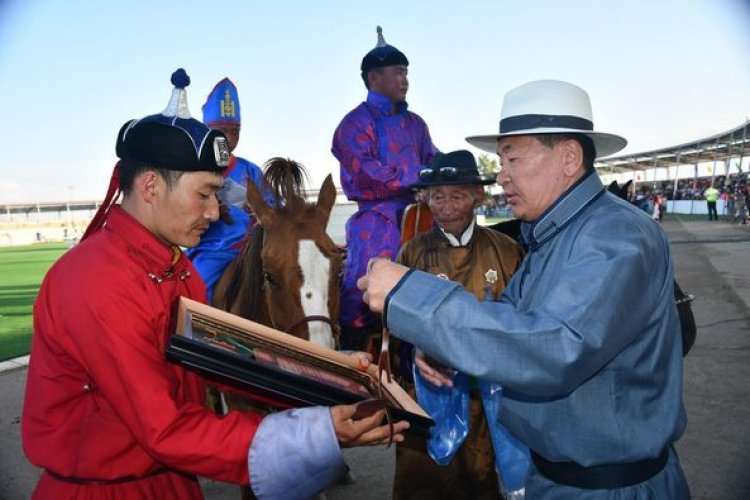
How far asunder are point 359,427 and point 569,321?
0.60 m

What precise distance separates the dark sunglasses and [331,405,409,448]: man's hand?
2642 mm

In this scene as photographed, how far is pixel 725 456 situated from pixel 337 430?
4.36 metres

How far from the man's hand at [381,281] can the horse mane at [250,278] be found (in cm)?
218

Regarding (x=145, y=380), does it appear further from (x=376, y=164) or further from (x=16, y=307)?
(x=16, y=307)

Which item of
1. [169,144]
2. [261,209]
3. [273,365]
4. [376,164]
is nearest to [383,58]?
[376,164]

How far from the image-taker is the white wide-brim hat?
188cm

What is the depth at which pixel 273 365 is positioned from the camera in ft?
4.94

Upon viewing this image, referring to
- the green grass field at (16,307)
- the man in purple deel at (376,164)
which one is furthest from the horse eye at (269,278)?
the green grass field at (16,307)

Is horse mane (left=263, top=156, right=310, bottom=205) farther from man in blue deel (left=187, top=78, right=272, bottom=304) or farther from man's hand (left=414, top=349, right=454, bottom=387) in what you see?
man's hand (left=414, top=349, right=454, bottom=387)

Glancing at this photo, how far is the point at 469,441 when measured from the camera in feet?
12.4

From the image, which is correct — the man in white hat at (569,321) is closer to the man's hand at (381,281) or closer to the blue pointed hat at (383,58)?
the man's hand at (381,281)

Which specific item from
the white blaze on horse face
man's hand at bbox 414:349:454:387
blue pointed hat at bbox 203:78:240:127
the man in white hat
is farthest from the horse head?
blue pointed hat at bbox 203:78:240:127

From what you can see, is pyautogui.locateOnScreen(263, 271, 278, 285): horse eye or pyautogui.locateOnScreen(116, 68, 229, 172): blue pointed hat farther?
pyautogui.locateOnScreen(263, 271, 278, 285): horse eye

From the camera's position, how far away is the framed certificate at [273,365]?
4.62 ft
